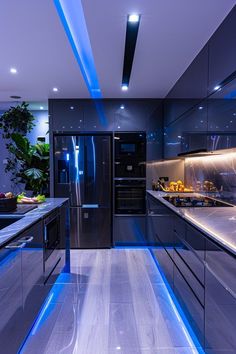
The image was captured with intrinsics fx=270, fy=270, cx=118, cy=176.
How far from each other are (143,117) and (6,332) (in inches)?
138

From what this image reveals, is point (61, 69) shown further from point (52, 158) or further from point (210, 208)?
point (210, 208)

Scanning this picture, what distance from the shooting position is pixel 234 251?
1256 mm

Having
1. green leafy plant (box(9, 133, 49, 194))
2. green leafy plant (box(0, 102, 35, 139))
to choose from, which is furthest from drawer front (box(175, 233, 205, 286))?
green leafy plant (box(0, 102, 35, 139))

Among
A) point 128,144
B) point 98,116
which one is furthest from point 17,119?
point 128,144

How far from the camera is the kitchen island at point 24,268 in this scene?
58.9 inches

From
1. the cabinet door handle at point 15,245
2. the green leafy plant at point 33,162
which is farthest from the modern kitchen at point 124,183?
the green leafy plant at point 33,162

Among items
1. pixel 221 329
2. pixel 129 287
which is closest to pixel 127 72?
pixel 129 287

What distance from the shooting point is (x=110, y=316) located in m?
2.36

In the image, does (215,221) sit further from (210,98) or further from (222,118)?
(210,98)

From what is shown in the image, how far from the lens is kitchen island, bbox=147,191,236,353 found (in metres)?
1.35

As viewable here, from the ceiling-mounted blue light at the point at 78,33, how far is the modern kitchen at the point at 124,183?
0.04 ft

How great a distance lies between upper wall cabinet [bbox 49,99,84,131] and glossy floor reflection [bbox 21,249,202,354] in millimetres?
2132

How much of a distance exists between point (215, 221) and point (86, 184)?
8.72ft

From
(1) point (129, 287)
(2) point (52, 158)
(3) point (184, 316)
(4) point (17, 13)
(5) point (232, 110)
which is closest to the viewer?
(5) point (232, 110)
